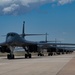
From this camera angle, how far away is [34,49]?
45562mm

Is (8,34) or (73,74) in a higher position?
(8,34)

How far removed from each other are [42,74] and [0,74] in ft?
7.23

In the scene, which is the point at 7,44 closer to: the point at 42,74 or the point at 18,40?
the point at 18,40

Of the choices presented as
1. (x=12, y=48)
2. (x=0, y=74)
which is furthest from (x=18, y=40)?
(x=0, y=74)

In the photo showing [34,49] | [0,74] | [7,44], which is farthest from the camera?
[34,49]

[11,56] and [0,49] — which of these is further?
[0,49]

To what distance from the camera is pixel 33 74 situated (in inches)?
604

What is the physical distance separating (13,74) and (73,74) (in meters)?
3.19

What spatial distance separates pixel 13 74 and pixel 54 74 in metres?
2.16

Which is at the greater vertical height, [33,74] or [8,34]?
[8,34]

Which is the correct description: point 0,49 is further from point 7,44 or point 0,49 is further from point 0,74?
point 0,74

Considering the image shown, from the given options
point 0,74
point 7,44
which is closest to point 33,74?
point 0,74

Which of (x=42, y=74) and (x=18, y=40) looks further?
(x=18, y=40)

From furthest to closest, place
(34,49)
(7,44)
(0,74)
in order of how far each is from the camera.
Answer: (34,49) → (7,44) → (0,74)
